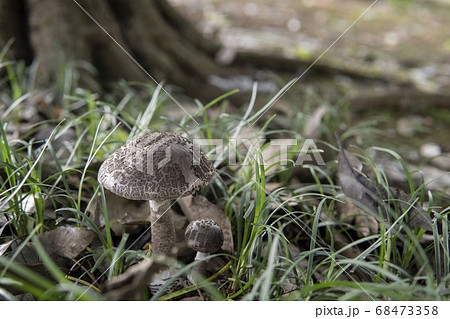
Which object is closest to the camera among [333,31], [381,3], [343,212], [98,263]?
[98,263]

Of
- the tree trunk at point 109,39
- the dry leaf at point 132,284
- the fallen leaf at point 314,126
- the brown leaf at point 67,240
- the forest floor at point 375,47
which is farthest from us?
the forest floor at point 375,47

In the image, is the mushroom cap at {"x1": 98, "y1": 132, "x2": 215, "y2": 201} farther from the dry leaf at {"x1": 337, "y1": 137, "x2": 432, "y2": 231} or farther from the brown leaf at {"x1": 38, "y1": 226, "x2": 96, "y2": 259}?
→ the dry leaf at {"x1": 337, "y1": 137, "x2": 432, "y2": 231}

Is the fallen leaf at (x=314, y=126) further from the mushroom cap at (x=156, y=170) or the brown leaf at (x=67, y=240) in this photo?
the brown leaf at (x=67, y=240)

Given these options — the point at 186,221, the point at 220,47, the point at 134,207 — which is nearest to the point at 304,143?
the point at 186,221

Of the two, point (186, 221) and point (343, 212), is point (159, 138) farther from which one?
point (343, 212)

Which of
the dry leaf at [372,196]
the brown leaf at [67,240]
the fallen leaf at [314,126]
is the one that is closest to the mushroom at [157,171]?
the brown leaf at [67,240]

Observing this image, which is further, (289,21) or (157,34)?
(289,21)
